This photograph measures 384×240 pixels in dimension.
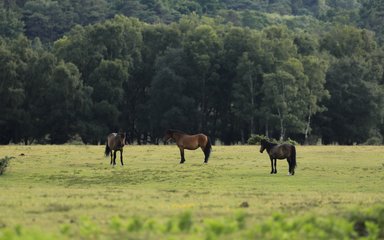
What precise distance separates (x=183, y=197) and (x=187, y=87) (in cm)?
5999

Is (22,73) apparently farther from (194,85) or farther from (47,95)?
(194,85)

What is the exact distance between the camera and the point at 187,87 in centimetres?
8431

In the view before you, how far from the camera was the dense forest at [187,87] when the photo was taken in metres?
77.8

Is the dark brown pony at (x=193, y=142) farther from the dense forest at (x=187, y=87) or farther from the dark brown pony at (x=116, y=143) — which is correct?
the dense forest at (x=187, y=87)

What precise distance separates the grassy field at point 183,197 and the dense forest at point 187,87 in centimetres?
3199

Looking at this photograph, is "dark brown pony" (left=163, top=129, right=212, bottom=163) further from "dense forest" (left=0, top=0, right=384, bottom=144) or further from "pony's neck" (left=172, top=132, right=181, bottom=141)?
"dense forest" (left=0, top=0, right=384, bottom=144)

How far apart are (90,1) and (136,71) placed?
261 ft

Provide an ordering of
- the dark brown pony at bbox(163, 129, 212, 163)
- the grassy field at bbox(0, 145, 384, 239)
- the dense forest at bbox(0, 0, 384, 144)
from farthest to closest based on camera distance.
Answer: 1. the dense forest at bbox(0, 0, 384, 144)
2. the dark brown pony at bbox(163, 129, 212, 163)
3. the grassy field at bbox(0, 145, 384, 239)

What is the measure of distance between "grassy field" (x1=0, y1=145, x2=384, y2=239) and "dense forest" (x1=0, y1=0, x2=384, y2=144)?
31987 millimetres

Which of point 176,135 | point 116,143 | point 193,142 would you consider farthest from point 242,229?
point 176,135

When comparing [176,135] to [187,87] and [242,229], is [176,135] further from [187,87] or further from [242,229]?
[187,87]

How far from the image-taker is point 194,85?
84.2 m

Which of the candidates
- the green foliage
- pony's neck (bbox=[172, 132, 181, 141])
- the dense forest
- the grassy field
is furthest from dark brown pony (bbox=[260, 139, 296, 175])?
the dense forest

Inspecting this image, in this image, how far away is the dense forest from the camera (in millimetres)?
77750
